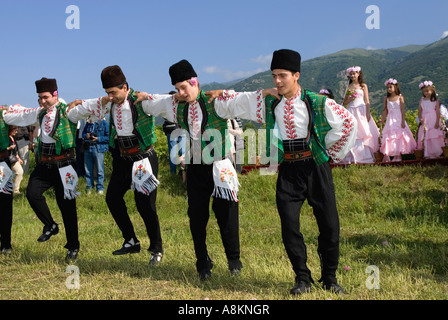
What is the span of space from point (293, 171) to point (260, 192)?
5.24 meters

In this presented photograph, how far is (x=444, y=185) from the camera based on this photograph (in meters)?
8.20

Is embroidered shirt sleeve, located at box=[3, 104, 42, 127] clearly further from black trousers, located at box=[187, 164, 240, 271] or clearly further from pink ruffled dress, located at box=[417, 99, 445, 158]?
pink ruffled dress, located at box=[417, 99, 445, 158]

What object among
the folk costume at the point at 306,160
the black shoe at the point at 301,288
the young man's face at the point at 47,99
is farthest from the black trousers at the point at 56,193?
the black shoe at the point at 301,288

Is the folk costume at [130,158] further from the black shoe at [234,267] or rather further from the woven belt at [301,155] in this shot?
the woven belt at [301,155]

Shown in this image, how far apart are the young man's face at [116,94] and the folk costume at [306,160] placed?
6.62ft

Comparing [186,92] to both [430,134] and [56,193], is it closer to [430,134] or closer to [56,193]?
[56,193]

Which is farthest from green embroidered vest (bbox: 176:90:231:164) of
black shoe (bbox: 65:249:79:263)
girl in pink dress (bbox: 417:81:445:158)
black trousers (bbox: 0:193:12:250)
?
girl in pink dress (bbox: 417:81:445:158)

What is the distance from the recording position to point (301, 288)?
163 inches

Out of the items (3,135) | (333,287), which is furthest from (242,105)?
(3,135)

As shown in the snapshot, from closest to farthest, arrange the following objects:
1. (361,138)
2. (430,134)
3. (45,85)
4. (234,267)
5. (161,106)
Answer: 1. (234,267)
2. (161,106)
3. (45,85)
4. (430,134)
5. (361,138)

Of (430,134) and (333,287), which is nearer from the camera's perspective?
(333,287)

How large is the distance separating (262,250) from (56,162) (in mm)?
2905

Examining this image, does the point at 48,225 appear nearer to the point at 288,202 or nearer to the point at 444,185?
the point at 288,202

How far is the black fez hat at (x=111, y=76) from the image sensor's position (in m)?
5.40
